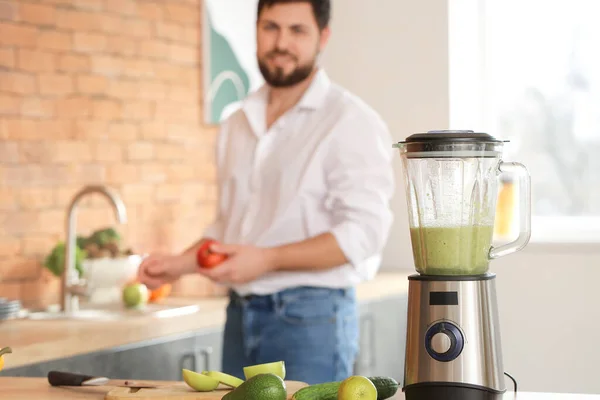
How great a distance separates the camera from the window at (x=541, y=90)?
4.61 metres

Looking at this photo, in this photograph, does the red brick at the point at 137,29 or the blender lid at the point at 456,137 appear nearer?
the blender lid at the point at 456,137

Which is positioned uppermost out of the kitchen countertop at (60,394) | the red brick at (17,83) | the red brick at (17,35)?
the red brick at (17,35)

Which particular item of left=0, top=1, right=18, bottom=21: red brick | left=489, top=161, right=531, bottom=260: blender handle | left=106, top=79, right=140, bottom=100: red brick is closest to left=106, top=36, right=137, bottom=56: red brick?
left=106, top=79, right=140, bottom=100: red brick

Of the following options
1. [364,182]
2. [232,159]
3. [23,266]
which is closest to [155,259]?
[232,159]

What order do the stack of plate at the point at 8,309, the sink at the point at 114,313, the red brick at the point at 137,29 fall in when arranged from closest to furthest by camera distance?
the stack of plate at the point at 8,309 < the sink at the point at 114,313 < the red brick at the point at 137,29

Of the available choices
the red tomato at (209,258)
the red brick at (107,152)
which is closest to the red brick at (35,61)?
the red brick at (107,152)

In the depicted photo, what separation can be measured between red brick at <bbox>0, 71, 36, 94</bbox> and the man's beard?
114cm

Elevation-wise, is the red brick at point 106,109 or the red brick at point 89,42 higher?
the red brick at point 89,42

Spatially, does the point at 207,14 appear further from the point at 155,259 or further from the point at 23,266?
the point at 155,259

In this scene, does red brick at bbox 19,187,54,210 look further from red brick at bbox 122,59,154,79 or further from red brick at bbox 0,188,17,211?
red brick at bbox 122,59,154,79

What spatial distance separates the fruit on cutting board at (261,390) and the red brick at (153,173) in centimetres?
250

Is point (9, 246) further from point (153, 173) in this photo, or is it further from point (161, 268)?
point (161, 268)

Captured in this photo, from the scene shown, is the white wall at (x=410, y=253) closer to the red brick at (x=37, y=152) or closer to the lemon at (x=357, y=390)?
the red brick at (x=37, y=152)

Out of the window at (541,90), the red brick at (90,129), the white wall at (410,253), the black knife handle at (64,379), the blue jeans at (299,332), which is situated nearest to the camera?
the black knife handle at (64,379)
